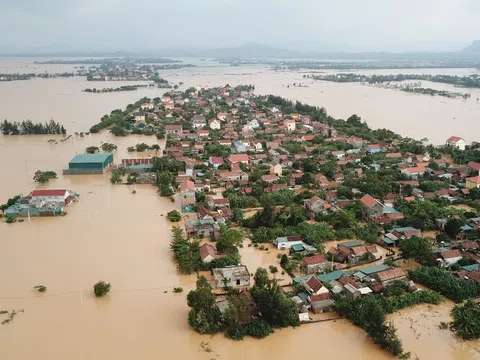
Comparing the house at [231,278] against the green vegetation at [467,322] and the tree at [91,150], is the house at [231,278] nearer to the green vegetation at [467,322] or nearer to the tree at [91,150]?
the green vegetation at [467,322]

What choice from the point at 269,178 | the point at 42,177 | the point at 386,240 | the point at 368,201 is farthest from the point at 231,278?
the point at 42,177

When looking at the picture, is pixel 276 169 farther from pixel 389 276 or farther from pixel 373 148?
pixel 389 276

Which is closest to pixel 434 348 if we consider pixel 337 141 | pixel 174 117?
pixel 337 141

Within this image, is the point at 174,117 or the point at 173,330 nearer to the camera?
the point at 173,330

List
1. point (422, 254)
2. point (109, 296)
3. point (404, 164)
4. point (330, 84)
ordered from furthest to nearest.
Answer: point (330, 84)
point (404, 164)
point (422, 254)
point (109, 296)

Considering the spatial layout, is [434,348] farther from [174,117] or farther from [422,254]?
[174,117]

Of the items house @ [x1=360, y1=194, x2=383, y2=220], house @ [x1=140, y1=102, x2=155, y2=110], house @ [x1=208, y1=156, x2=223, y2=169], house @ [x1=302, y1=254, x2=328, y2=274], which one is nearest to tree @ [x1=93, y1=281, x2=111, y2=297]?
house @ [x1=302, y1=254, x2=328, y2=274]

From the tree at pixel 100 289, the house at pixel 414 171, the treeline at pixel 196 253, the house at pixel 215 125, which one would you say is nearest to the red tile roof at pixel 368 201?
the treeline at pixel 196 253
